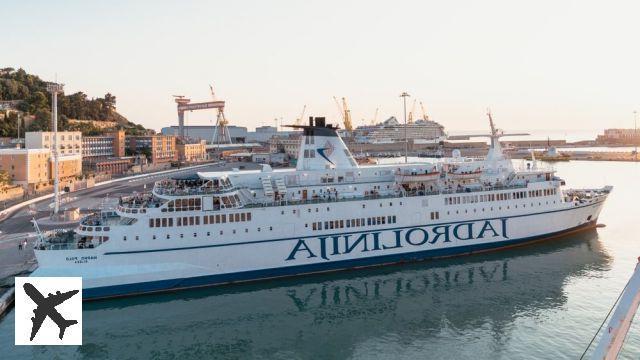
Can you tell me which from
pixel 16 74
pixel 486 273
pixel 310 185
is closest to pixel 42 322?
pixel 310 185

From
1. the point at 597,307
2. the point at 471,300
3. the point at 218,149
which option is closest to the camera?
the point at 597,307

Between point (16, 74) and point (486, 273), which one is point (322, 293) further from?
point (16, 74)

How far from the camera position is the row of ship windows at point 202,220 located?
24.9 metres

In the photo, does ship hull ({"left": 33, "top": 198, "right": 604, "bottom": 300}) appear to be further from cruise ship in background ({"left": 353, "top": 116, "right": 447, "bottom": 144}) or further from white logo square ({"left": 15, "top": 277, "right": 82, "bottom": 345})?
cruise ship in background ({"left": 353, "top": 116, "right": 447, "bottom": 144})

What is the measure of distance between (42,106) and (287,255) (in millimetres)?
69329

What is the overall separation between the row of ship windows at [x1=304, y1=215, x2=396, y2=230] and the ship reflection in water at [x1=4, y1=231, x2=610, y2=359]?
272cm

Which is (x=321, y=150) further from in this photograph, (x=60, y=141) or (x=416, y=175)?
(x=60, y=141)

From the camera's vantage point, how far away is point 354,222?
1112 inches

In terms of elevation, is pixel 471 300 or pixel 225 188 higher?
pixel 225 188

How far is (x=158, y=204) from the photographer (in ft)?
82.7

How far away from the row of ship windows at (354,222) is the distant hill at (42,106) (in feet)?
205

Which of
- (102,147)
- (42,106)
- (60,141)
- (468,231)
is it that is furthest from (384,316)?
(42,106)

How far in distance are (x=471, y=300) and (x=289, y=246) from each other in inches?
384

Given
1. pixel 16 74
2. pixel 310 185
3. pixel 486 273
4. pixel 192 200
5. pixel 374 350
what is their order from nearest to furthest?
pixel 374 350 → pixel 192 200 → pixel 486 273 → pixel 310 185 → pixel 16 74
